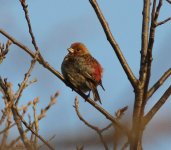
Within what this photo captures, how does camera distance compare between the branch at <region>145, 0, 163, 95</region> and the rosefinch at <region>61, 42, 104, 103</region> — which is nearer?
the branch at <region>145, 0, 163, 95</region>

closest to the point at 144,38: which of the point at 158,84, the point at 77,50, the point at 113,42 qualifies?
the point at 113,42

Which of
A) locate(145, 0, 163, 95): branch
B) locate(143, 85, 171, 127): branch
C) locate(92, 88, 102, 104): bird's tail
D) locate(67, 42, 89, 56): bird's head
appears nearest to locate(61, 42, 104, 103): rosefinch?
locate(92, 88, 102, 104): bird's tail

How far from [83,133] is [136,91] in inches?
65.5

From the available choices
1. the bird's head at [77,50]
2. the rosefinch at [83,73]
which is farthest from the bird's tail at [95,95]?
the bird's head at [77,50]

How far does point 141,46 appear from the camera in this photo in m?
2.94

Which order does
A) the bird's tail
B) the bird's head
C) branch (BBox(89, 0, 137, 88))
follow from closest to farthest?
1. branch (BBox(89, 0, 137, 88))
2. the bird's tail
3. the bird's head

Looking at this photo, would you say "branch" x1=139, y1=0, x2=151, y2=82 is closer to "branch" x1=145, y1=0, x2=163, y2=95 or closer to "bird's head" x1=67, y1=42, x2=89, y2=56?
"branch" x1=145, y1=0, x2=163, y2=95

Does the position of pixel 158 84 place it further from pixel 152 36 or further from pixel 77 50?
pixel 77 50

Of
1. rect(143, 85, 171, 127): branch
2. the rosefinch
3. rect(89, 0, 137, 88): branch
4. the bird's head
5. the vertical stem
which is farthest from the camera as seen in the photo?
the bird's head

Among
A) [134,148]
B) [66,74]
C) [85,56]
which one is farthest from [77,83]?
[134,148]

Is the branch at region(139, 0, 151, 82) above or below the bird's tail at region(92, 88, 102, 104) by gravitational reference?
above

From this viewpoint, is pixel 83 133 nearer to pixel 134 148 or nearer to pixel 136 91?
pixel 134 148

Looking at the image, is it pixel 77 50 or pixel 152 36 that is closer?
pixel 152 36

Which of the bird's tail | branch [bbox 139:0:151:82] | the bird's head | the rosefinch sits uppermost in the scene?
branch [bbox 139:0:151:82]
